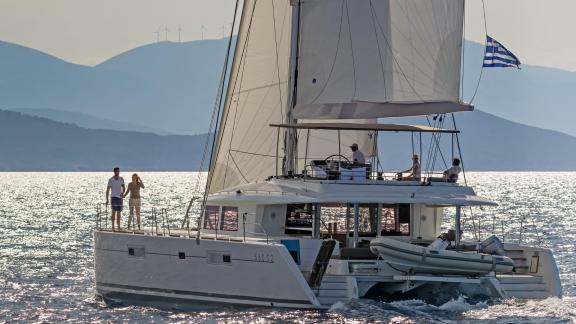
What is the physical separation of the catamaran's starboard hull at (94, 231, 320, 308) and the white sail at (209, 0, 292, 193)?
4.64 metres

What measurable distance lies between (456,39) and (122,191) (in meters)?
8.79

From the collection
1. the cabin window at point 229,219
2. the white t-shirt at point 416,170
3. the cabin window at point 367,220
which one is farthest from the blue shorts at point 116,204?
the white t-shirt at point 416,170

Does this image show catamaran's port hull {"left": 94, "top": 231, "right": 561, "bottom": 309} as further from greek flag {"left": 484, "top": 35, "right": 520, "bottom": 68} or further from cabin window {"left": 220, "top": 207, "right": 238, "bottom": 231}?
greek flag {"left": 484, "top": 35, "right": 520, "bottom": 68}

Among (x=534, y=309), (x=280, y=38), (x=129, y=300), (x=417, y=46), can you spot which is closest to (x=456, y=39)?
(x=417, y=46)

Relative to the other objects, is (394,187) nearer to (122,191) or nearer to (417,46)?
(417,46)

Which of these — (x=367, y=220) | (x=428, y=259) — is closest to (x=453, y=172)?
(x=367, y=220)

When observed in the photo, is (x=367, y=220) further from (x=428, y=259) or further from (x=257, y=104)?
(x=257, y=104)

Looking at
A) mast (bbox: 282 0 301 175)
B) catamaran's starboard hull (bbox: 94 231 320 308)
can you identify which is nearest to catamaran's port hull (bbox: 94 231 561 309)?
catamaran's starboard hull (bbox: 94 231 320 308)

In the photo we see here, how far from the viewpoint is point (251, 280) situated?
1040 inches

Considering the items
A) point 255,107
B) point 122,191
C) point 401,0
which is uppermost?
point 401,0

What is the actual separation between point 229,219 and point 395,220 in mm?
3633

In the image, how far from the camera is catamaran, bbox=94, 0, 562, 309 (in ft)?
86.3

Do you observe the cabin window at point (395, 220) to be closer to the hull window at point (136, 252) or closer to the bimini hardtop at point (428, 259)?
the bimini hardtop at point (428, 259)

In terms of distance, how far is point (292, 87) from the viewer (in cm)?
3106
